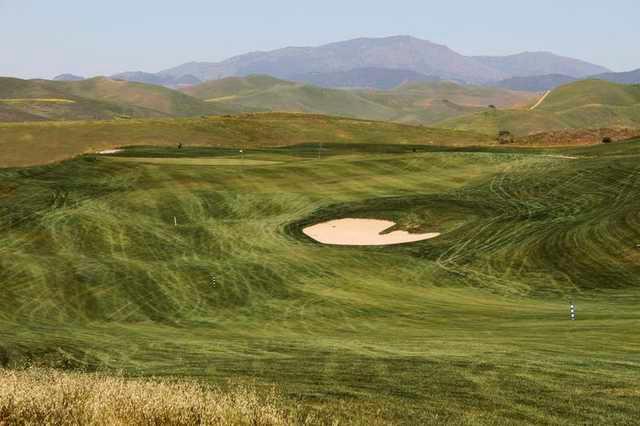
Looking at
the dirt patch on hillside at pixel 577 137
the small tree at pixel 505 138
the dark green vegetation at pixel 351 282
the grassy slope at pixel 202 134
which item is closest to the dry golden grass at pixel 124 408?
the dark green vegetation at pixel 351 282

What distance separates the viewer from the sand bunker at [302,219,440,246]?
49.2m

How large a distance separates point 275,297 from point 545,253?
668 inches

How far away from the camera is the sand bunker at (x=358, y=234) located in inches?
1937

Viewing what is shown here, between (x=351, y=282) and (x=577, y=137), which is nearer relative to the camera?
(x=351, y=282)

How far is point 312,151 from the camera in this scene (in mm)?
105375

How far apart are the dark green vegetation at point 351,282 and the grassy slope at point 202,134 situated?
45205 mm

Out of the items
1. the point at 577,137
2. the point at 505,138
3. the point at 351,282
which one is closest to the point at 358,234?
the point at 351,282

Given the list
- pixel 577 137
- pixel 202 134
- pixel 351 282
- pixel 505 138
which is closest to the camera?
pixel 351 282

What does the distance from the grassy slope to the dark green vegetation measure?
4520cm

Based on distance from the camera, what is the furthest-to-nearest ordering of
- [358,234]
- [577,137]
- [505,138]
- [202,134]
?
1. [505,138]
2. [202,134]
3. [577,137]
4. [358,234]

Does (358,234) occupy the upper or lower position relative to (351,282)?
upper

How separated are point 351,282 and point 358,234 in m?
13.5

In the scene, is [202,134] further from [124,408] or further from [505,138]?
[124,408]

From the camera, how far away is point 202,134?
131500mm
